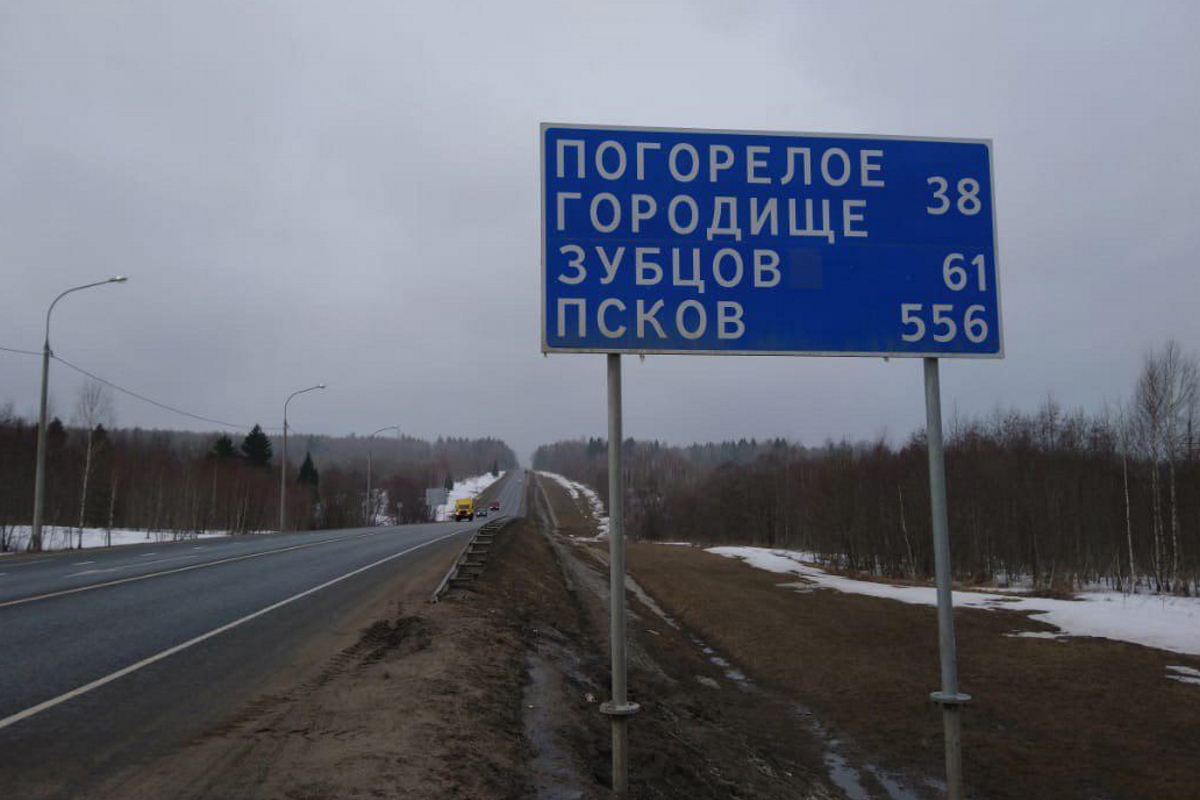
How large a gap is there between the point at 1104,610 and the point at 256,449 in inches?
3547

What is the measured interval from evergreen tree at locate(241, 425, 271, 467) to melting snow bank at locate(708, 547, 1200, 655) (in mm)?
78444

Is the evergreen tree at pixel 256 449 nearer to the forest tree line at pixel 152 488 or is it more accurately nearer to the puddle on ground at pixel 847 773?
the forest tree line at pixel 152 488

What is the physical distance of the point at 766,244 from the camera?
521cm

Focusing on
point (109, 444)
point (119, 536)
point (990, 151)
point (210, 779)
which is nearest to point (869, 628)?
point (990, 151)

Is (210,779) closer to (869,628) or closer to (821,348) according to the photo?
(821,348)

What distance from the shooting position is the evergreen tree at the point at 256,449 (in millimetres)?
92125

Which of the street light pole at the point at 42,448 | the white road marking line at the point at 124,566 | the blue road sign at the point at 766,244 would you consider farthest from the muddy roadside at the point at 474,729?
the street light pole at the point at 42,448

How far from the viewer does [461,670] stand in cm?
A: 822

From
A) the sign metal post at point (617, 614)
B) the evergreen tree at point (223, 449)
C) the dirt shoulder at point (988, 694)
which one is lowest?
the dirt shoulder at point (988, 694)

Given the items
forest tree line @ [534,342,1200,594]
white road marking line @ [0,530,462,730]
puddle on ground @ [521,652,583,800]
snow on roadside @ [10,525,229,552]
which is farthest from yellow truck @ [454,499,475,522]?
puddle on ground @ [521,652,583,800]

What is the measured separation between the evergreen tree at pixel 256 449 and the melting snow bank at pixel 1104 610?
78.4 m

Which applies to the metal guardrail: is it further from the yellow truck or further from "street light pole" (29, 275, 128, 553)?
the yellow truck

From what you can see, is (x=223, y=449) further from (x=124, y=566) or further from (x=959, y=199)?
(x=959, y=199)

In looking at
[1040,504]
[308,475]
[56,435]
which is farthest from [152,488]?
[1040,504]
